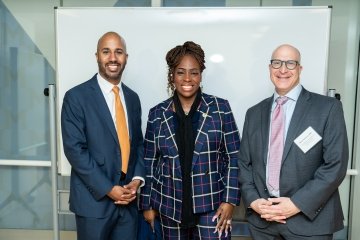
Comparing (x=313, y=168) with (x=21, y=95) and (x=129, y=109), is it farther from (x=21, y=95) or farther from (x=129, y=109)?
(x=21, y=95)

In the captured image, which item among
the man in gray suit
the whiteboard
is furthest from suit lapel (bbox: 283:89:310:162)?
the whiteboard

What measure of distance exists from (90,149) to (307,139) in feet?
3.65

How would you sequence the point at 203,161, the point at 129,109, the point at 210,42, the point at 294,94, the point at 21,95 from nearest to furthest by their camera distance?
the point at 294,94 → the point at 203,161 → the point at 129,109 → the point at 210,42 → the point at 21,95

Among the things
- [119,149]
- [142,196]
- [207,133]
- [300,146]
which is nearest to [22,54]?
[119,149]

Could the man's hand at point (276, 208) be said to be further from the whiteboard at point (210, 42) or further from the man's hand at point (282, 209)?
the whiteboard at point (210, 42)

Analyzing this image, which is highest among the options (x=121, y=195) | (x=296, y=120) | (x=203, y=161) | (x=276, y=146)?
(x=296, y=120)

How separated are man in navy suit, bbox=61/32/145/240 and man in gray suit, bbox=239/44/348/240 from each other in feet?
2.25

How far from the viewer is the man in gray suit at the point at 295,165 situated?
1552mm

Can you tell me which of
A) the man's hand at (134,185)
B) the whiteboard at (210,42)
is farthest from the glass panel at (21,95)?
the man's hand at (134,185)

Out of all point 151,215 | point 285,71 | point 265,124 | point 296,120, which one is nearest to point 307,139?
point 296,120

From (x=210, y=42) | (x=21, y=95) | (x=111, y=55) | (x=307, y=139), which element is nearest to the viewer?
(x=307, y=139)

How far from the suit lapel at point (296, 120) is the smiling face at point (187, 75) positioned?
52 centimetres

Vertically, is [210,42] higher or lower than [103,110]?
higher

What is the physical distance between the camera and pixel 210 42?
2.33 metres
